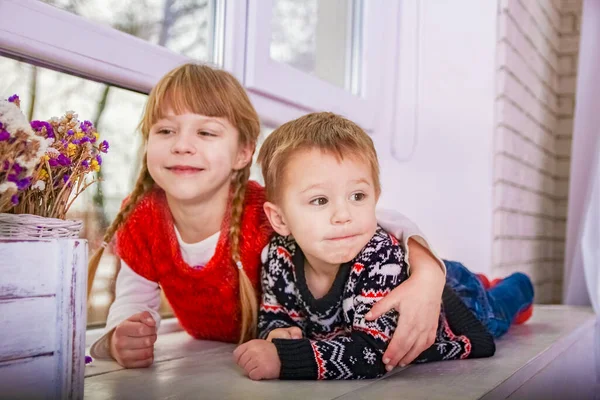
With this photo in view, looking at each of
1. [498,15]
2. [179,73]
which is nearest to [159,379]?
[179,73]

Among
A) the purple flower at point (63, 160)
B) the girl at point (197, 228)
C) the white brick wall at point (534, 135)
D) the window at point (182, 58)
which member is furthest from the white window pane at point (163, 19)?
the white brick wall at point (534, 135)

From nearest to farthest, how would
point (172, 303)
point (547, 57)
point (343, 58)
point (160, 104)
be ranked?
1. point (160, 104)
2. point (172, 303)
3. point (343, 58)
4. point (547, 57)

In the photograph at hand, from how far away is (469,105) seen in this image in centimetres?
221

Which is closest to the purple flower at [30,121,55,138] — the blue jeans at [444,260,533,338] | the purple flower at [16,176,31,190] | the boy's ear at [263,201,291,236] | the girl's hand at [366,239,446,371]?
the purple flower at [16,176,31,190]

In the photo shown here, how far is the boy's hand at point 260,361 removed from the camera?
0.99 metres

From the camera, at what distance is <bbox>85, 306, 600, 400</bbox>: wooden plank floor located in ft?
2.98

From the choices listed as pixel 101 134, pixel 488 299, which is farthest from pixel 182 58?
pixel 488 299

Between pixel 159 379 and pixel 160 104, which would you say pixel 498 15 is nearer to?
pixel 160 104

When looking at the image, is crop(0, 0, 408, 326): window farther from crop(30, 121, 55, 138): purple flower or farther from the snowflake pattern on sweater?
the snowflake pattern on sweater

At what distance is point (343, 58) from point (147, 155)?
3.66ft

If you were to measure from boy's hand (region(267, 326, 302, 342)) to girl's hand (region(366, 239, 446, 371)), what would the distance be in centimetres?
15

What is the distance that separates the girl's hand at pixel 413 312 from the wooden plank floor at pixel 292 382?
0.04 metres

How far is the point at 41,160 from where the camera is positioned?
791 millimetres

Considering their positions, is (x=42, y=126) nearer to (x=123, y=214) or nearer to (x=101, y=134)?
(x=123, y=214)
